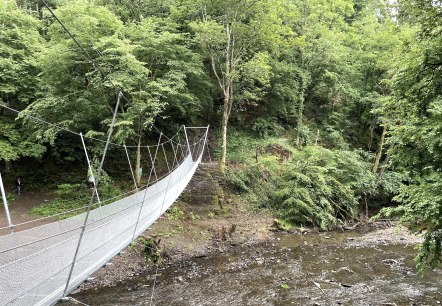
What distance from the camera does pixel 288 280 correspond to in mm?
6109

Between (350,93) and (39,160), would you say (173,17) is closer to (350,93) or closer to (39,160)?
(39,160)

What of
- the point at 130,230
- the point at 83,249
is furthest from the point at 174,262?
the point at 83,249

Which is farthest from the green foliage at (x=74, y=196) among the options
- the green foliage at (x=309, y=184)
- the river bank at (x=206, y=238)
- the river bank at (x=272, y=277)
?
the green foliage at (x=309, y=184)

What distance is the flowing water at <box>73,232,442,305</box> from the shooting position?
526 centimetres

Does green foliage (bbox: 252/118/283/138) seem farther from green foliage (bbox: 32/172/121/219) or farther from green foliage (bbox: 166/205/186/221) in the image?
green foliage (bbox: 32/172/121/219)

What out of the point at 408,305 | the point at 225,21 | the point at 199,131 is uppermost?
the point at 225,21

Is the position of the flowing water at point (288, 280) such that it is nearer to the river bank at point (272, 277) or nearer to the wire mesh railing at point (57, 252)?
the river bank at point (272, 277)

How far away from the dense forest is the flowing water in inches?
62.7

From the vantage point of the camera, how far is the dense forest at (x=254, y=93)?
426 cm

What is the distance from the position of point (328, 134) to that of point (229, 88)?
5501 millimetres

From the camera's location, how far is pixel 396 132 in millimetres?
4105

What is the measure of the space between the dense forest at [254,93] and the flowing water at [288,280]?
1592 millimetres

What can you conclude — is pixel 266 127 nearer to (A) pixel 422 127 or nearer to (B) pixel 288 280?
(B) pixel 288 280

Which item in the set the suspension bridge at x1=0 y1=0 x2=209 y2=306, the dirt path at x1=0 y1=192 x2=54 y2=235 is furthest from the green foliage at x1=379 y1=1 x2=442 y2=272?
the dirt path at x1=0 y1=192 x2=54 y2=235
